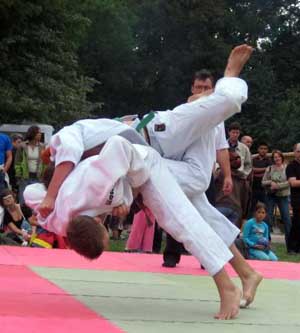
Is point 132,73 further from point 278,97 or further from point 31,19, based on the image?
point 31,19

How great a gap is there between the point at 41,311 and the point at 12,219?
5.79 meters

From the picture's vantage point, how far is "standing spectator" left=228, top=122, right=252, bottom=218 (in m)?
9.55

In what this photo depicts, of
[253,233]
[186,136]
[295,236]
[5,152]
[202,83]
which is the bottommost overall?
[295,236]

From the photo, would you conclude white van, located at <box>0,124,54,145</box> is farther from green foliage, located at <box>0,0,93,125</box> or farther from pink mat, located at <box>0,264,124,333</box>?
pink mat, located at <box>0,264,124,333</box>

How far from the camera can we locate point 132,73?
39969 mm

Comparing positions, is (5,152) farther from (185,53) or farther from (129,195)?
(185,53)

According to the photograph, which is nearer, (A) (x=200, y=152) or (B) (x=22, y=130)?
(A) (x=200, y=152)

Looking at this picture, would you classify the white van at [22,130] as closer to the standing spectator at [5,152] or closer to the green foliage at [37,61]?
the green foliage at [37,61]

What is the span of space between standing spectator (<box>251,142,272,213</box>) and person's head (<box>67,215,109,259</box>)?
7887 millimetres

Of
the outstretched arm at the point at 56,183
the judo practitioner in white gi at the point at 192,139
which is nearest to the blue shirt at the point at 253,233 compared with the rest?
the judo practitioner in white gi at the point at 192,139

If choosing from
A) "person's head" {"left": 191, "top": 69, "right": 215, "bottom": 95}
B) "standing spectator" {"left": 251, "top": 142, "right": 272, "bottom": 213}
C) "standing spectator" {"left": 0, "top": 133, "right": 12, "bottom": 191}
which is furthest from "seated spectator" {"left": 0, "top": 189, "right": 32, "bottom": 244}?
"person's head" {"left": 191, "top": 69, "right": 215, "bottom": 95}

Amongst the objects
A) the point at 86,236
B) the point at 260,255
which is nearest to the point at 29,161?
the point at 260,255

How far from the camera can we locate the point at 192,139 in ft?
14.7

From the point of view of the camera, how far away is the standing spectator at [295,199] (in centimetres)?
1067
